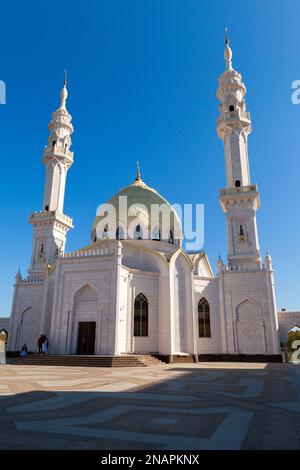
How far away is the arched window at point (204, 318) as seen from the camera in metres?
27.2

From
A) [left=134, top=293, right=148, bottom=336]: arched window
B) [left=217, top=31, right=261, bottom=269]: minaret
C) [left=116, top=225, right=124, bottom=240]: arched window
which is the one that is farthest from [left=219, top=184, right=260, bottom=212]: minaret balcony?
[left=134, top=293, right=148, bottom=336]: arched window

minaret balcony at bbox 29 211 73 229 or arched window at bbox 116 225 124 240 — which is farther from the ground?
minaret balcony at bbox 29 211 73 229

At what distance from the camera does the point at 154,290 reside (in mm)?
26266

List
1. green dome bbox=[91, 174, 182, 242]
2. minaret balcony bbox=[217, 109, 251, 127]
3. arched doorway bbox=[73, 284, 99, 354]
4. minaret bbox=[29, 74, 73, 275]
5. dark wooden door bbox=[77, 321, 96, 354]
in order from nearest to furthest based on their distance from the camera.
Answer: dark wooden door bbox=[77, 321, 96, 354]
arched doorway bbox=[73, 284, 99, 354]
green dome bbox=[91, 174, 182, 242]
minaret bbox=[29, 74, 73, 275]
minaret balcony bbox=[217, 109, 251, 127]

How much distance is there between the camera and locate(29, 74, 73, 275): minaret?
108ft

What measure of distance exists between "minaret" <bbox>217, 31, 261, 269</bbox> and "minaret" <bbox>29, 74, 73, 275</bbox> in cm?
1641

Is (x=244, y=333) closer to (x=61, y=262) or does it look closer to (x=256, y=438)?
(x=61, y=262)

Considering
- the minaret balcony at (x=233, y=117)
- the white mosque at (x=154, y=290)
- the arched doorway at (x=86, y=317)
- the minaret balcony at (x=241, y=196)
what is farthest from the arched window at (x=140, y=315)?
the minaret balcony at (x=233, y=117)

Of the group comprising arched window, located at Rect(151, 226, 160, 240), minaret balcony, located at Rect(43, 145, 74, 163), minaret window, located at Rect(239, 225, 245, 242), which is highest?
minaret balcony, located at Rect(43, 145, 74, 163)

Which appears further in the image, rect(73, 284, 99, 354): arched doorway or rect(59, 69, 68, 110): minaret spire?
rect(59, 69, 68, 110): minaret spire

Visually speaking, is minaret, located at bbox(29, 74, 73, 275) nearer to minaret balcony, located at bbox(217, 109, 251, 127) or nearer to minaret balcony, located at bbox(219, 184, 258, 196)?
minaret balcony, located at bbox(219, 184, 258, 196)

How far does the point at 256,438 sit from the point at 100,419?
2.64 meters

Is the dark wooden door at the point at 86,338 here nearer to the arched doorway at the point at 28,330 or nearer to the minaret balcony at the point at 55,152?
the arched doorway at the point at 28,330
